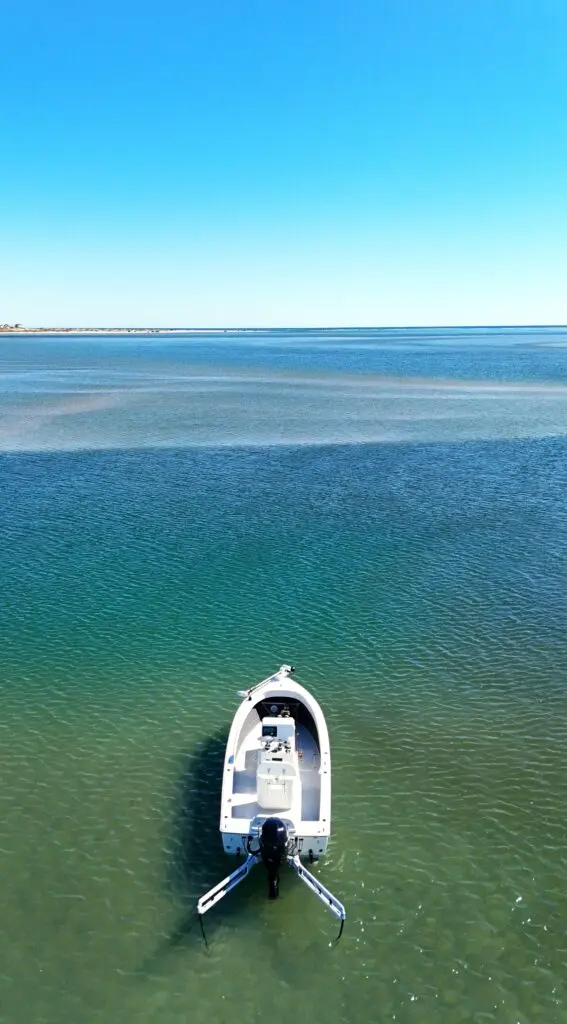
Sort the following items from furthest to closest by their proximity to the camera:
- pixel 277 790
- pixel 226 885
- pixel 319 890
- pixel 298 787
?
pixel 298 787 < pixel 277 790 < pixel 226 885 < pixel 319 890

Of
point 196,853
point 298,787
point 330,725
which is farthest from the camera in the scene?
point 330,725

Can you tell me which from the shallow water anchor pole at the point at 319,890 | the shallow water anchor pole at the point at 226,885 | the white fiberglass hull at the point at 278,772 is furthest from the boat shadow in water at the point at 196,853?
the shallow water anchor pole at the point at 319,890

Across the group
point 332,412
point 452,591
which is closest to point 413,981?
point 452,591

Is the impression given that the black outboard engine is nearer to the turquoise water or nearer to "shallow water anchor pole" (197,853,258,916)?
"shallow water anchor pole" (197,853,258,916)

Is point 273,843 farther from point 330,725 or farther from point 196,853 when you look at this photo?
point 330,725

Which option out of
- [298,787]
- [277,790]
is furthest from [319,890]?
[298,787]

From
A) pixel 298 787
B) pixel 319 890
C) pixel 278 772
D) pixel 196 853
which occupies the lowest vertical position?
pixel 196 853

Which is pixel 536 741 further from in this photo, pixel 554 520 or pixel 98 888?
pixel 554 520

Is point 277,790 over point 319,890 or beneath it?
over
